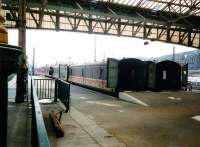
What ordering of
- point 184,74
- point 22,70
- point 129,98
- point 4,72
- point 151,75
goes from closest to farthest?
point 4,72 → point 22,70 → point 129,98 → point 151,75 → point 184,74

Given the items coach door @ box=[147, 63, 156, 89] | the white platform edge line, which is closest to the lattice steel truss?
coach door @ box=[147, 63, 156, 89]

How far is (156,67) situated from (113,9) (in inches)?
233

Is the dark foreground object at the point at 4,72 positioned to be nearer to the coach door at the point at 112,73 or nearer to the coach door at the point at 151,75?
the coach door at the point at 112,73

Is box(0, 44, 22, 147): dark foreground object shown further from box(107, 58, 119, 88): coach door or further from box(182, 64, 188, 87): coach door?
box(182, 64, 188, 87): coach door

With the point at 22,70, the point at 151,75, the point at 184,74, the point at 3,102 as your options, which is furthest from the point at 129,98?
the point at 3,102

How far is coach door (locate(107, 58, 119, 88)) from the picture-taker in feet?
66.4

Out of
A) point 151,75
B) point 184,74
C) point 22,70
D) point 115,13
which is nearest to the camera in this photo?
point 22,70

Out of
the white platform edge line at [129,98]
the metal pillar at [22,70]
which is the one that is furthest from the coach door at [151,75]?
the metal pillar at [22,70]

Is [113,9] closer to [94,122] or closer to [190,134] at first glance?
[94,122]

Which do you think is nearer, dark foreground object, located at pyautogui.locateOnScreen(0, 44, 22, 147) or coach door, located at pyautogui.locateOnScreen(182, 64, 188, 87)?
dark foreground object, located at pyautogui.locateOnScreen(0, 44, 22, 147)

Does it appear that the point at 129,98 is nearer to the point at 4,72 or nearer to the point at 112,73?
the point at 112,73

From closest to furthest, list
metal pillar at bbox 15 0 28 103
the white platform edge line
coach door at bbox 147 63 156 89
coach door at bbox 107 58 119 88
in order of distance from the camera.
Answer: metal pillar at bbox 15 0 28 103 → the white platform edge line → coach door at bbox 107 58 119 88 → coach door at bbox 147 63 156 89

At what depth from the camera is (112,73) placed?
67.1 feet

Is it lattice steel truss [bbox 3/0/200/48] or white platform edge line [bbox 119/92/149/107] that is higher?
lattice steel truss [bbox 3/0/200/48]
